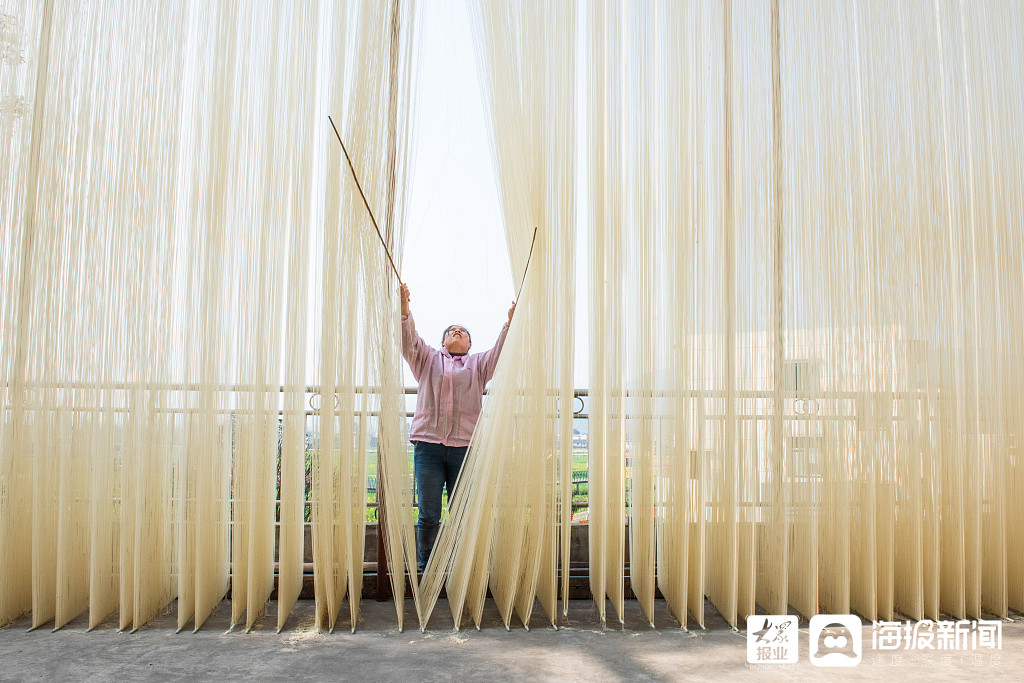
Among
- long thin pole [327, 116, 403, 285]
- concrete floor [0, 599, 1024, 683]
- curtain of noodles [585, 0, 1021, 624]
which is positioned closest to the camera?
concrete floor [0, 599, 1024, 683]

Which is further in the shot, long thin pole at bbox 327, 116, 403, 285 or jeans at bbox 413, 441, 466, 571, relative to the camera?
jeans at bbox 413, 441, 466, 571

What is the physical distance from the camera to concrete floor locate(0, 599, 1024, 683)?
192 cm

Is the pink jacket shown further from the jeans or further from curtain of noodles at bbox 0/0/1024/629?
curtain of noodles at bbox 0/0/1024/629

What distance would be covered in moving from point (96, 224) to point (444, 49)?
3.89 ft

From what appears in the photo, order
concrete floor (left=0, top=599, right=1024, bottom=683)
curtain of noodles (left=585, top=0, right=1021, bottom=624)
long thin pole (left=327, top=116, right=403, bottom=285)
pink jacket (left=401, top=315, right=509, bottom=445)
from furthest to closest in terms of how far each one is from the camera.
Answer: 1. pink jacket (left=401, top=315, right=509, bottom=445)
2. curtain of noodles (left=585, top=0, right=1021, bottom=624)
3. long thin pole (left=327, top=116, right=403, bottom=285)
4. concrete floor (left=0, top=599, right=1024, bottom=683)

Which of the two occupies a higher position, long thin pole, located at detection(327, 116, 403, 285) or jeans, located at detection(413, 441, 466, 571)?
long thin pole, located at detection(327, 116, 403, 285)

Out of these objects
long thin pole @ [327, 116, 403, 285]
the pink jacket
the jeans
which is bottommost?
the jeans

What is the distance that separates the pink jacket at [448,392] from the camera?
2.52 metres

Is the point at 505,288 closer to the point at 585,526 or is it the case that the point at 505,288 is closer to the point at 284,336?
the point at 284,336

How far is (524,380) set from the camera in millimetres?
2314

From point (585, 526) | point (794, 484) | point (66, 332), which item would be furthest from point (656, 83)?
point (66, 332)

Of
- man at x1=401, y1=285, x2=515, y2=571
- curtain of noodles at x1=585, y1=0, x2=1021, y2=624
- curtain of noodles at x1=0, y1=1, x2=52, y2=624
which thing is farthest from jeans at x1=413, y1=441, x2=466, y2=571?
curtain of noodles at x1=0, y1=1, x2=52, y2=624

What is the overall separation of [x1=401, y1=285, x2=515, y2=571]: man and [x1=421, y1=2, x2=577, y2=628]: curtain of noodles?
23cm

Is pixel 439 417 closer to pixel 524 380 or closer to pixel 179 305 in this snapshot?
pixel 524 380
